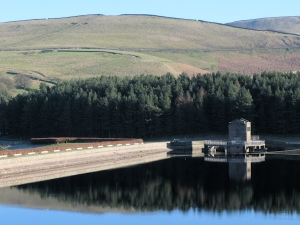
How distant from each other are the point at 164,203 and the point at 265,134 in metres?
53.0

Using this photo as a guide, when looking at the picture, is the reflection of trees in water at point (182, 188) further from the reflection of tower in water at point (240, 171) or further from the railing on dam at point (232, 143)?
the railing on dam at point (232, 143)

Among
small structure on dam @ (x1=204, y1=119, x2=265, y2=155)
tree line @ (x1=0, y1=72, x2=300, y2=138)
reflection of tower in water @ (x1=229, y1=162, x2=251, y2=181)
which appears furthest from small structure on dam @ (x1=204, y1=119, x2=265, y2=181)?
tree line @ (x1=0, y1=72, x2=300, y2=138)

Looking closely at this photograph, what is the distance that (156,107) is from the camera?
127625 millimetres

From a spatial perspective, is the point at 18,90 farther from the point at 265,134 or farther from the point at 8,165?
the point at 8,165

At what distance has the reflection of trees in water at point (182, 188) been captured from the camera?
7025cm

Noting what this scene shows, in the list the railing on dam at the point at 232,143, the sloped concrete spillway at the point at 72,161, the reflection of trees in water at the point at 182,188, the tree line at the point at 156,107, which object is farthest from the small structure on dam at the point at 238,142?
the reflection of trees in water at the point at 182,188

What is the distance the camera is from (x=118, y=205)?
7056 cm

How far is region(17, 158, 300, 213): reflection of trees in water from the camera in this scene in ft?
230

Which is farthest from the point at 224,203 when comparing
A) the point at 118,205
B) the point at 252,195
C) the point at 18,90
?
the point at 18,90

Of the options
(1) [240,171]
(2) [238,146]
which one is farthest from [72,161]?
(2) [238,146]

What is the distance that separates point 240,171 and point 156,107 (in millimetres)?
40180

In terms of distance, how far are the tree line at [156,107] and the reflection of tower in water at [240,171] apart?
85.5ft

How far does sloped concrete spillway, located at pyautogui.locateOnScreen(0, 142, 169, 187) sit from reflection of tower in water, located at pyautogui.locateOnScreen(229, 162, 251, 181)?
1310 cm

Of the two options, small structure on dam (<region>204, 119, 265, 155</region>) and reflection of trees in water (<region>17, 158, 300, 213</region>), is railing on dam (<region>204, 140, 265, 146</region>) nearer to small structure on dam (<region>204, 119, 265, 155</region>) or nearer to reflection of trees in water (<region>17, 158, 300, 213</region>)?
small structure on dam (<region>204, 119, 265, 155</region>)
